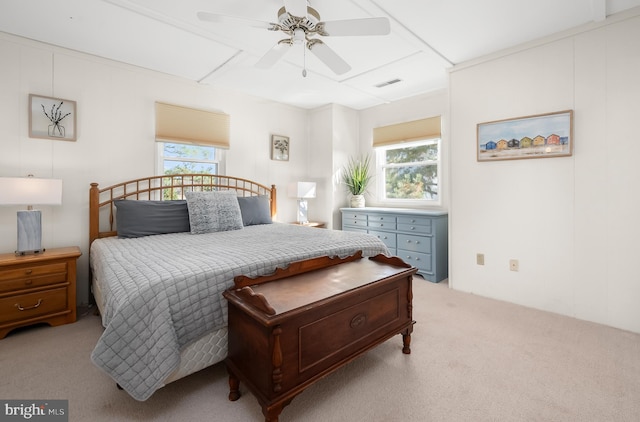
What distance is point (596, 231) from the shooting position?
2449 mm

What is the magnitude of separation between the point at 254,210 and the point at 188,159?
1035 millimetres

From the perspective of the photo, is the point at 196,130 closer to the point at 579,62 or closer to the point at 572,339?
the point at 579,62

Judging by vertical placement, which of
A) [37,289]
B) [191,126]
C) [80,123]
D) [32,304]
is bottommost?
[32,304]

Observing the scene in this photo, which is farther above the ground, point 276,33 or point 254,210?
point 276,33

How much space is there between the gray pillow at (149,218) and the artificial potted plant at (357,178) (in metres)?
2.51

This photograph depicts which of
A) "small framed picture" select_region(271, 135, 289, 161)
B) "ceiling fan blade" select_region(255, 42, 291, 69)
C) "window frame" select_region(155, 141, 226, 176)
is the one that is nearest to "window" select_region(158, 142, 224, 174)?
"window frame" select_region(155, 141, 226, 176)

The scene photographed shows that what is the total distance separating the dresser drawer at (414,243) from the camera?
3592mm

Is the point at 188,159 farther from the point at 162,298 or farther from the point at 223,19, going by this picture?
the point at 162,298

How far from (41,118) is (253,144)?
2.18 metres

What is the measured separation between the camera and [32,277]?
2279mm

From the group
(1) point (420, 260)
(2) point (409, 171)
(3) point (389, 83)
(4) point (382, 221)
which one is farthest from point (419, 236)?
(3) point (389, 83)

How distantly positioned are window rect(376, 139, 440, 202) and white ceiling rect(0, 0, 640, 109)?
100 centimetres

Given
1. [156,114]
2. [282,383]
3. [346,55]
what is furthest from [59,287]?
[346,55]

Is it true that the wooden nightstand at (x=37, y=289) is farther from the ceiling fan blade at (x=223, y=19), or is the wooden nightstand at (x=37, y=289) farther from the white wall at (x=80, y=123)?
the ceiling fan blade at (x=223, y=19)
